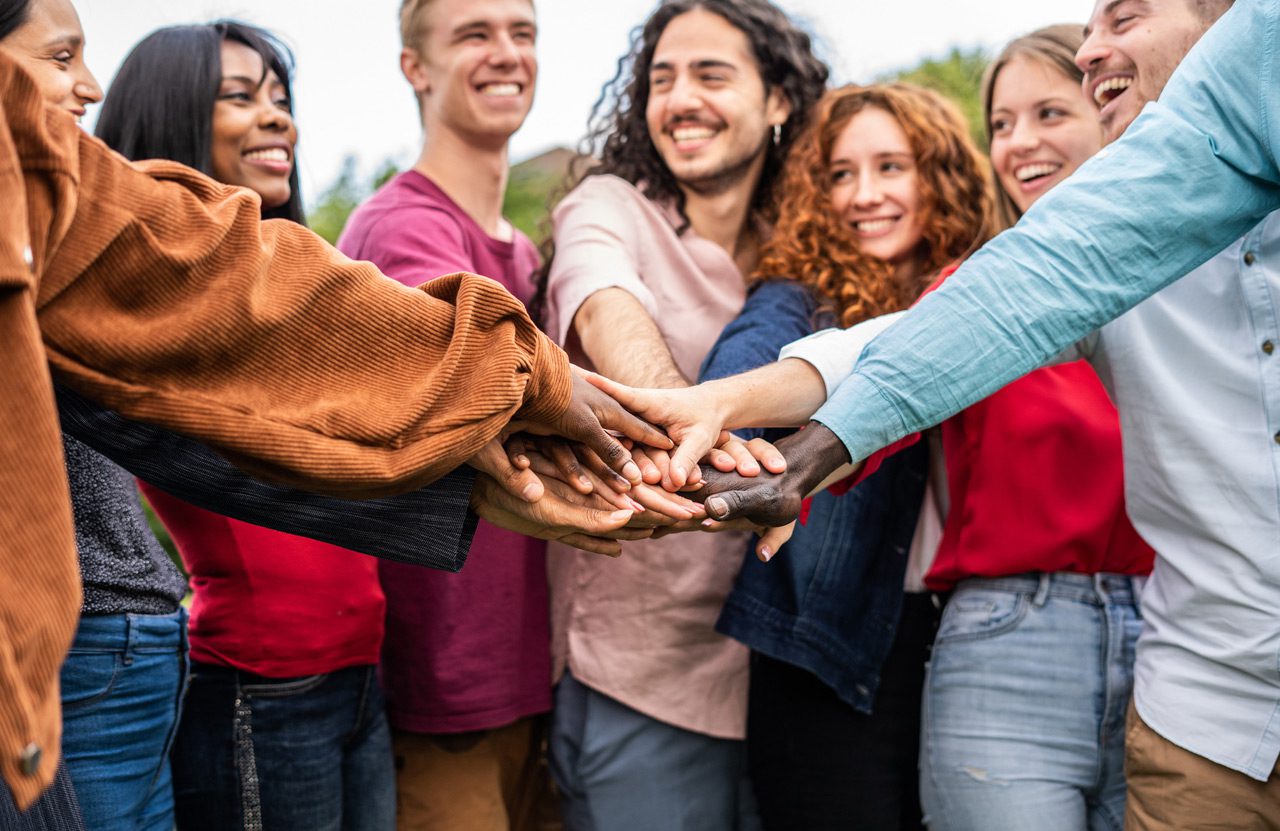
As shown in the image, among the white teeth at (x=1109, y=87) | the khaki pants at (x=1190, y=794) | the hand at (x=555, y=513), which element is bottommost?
the khaki pants at (x=1190, y=794)

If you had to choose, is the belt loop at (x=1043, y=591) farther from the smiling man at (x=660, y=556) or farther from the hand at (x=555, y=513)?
the hand at (x=555, y=513)

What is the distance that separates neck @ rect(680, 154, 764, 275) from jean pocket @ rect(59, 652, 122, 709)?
1.72m

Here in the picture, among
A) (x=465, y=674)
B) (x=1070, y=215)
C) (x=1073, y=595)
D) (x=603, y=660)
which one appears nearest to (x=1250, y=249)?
(x=1070, y=215)

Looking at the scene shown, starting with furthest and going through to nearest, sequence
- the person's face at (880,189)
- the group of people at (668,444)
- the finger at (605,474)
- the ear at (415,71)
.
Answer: the ear at (415,71)
the person's face at (880,189)
the finger at (605,474)
the group of people at (668,444)

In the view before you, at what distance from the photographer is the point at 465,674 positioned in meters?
2.55

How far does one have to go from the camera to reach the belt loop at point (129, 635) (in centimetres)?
189

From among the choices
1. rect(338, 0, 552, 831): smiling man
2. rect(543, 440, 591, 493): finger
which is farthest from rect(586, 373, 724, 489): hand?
rect(338, 0, 552, 831): smiling man

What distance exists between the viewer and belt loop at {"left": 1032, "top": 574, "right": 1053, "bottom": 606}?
7.35ft

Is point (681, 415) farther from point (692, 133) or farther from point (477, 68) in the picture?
point (477, 68)

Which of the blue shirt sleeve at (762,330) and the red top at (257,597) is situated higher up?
the blue shirt sleeve at (762,330)

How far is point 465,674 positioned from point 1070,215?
1553 millimetres

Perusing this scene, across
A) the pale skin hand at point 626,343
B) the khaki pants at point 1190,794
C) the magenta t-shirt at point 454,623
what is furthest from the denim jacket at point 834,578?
the khaki pants at point 1190,794

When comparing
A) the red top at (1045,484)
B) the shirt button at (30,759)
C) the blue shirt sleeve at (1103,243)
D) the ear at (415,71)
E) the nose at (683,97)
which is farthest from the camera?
the ear at (415,71)

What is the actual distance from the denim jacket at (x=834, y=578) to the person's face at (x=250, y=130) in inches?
41.7
